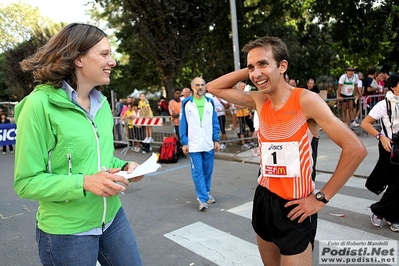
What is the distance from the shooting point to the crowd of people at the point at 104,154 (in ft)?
5.52

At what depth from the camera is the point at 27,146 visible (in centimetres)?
164

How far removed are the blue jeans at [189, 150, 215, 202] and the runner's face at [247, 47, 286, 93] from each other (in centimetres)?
342

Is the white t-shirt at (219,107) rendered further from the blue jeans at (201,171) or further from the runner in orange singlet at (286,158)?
the runner in orange singlet at (286,158)

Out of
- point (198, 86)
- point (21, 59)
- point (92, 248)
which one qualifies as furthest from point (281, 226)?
point (21, 59)

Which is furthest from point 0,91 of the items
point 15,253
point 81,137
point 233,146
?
point 81,137

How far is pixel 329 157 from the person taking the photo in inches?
322

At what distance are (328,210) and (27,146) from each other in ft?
14.8

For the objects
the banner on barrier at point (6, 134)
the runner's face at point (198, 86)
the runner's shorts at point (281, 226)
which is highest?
the runner's face at point (198, 86)

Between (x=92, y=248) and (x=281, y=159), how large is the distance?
1.26 meters

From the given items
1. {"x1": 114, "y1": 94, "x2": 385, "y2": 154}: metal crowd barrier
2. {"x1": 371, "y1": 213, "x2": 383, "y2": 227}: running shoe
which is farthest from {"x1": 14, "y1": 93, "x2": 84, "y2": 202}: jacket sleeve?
{"x1": 114, "y1": 94, "x2": 385, "y2": 154}: metal crowd barrier

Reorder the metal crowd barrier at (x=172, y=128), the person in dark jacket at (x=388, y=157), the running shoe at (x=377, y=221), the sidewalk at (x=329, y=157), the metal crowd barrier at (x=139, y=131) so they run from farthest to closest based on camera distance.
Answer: the metal crowd barrier at (x=139, y=131) < the metal crowd barrier at (x=172, y=128) < the sidewalk at (x=329, y=157) < the running shoe at (x=377, y=221) < the person in dark jacket at (x=388, y=157)

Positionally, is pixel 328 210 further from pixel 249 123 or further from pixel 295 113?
pixel 249 123

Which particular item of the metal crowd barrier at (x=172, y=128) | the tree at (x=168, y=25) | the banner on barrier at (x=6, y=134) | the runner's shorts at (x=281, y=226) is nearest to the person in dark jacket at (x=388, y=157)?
the runner's shorts at (x=281, y=226)

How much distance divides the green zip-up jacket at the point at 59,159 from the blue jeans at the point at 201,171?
354cm
